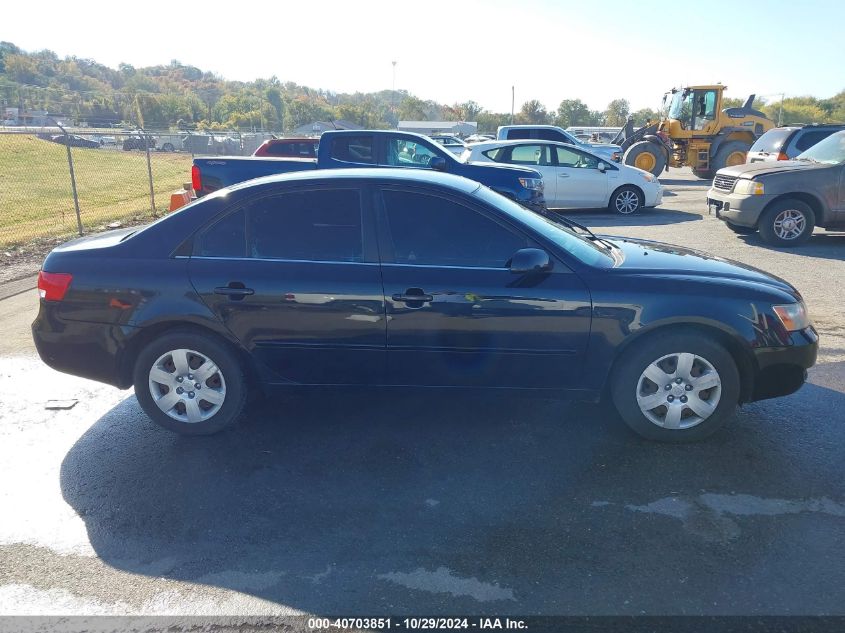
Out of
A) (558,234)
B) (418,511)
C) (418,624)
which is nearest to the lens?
(418,624)

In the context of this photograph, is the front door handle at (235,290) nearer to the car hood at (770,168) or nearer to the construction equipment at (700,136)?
the car hood at (770,168)

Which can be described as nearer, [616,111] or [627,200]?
[627,200]

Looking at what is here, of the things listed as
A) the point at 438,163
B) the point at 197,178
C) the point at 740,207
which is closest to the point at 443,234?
the point at 197,178

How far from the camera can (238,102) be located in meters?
81.1

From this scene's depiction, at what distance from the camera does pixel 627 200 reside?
14.4 m

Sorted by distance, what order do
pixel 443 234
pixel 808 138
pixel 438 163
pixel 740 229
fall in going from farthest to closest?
1. pixel 808 138
2. pixel 740 229
3. pixel 438 163
4. pixel 443 234

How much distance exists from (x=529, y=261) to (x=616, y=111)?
108327 mm

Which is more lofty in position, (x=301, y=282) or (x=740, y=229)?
(x=301, y=282)

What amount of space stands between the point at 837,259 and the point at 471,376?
7.87 meters

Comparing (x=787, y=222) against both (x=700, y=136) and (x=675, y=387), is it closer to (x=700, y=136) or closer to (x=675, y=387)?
(x=675, y=387)

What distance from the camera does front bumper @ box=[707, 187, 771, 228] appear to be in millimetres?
10211

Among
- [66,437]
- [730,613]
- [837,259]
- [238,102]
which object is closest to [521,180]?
[837,259]

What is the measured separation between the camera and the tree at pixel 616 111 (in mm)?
99125

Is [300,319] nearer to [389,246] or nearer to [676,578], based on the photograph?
[389,246]
